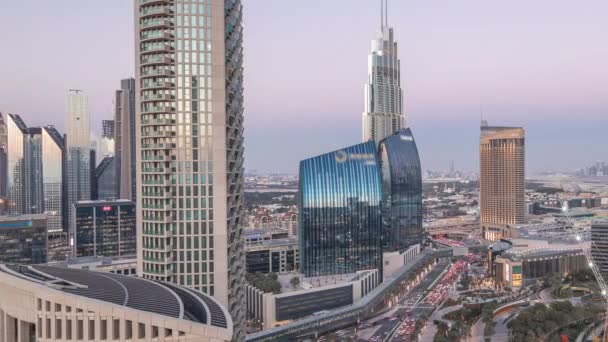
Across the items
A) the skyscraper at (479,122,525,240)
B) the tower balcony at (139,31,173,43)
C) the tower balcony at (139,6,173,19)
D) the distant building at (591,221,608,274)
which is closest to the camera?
the tower balcony at (139,6,173,19)

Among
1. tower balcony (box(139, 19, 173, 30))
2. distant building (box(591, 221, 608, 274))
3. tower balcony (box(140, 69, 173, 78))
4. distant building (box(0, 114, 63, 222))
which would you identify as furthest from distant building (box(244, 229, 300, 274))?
distant building (box(0, 114, 63, 222))

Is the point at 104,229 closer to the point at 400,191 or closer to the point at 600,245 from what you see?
the point at 400,191

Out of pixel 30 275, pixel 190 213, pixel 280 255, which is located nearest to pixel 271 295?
pixel 190 213

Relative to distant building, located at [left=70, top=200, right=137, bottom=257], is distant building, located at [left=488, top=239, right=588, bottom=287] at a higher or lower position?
lower

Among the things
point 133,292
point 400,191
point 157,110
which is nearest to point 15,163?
point 400,191

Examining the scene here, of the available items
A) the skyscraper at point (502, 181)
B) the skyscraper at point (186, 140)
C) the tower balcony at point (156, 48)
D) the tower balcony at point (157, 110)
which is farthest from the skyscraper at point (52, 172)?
the tower balcony at point (156, 48)

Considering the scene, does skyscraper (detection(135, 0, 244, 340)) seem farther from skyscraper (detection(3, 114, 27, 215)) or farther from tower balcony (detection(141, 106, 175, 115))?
skyscraper (detection(3, 114, 27, 215))

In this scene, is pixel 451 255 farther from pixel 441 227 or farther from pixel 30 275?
pixel 30 275
